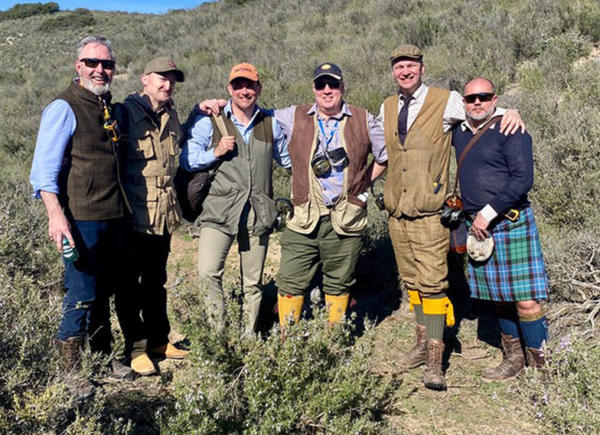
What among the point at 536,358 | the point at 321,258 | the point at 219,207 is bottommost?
the point at 536,358

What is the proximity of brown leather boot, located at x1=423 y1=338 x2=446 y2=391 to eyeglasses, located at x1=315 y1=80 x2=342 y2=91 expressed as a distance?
6.11ft

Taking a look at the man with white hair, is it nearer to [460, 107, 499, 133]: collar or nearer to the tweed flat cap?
the tweed flat cap

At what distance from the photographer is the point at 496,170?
3.33 metres

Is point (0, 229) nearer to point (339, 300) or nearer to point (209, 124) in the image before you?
point (209, 124)

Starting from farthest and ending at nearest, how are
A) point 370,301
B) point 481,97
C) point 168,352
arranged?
point 370,301 → point 168,352 → point 481,97

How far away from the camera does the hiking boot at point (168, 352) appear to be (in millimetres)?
4004

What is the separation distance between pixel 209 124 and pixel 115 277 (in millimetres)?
1256

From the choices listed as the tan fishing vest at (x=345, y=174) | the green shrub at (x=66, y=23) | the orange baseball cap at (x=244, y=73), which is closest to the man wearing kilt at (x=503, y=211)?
the tan fishing vest at (x=345, y=174)

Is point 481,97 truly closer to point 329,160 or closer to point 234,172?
point 329,160

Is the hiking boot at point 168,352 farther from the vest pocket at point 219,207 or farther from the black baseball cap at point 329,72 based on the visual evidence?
the black baseball cap at point 329,72

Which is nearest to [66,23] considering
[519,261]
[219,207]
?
[219,207]

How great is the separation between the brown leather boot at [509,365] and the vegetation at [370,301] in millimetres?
90

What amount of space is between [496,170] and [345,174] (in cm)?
98

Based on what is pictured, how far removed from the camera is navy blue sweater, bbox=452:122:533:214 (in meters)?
3.22
